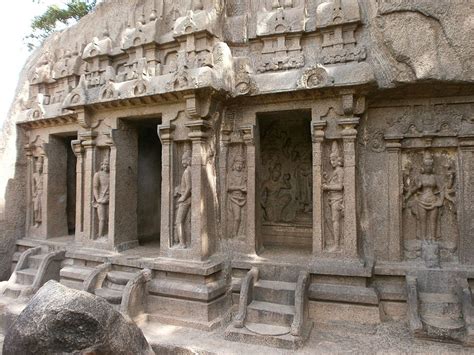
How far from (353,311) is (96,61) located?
7.50 meters

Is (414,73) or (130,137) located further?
(130,137)

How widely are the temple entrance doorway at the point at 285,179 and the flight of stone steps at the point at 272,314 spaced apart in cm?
209

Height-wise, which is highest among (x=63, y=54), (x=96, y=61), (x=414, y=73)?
(x=63, y=54)

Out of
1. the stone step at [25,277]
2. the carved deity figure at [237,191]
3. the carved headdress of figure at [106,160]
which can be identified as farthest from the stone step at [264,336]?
the stone step at [25,277]

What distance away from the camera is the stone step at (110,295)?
20.2 feet

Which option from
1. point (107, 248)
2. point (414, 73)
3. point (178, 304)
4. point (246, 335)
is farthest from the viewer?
point (107, 248)

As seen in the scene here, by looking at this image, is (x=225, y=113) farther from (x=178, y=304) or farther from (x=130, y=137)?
(x=178, y=304)

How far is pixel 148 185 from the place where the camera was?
28.8ft

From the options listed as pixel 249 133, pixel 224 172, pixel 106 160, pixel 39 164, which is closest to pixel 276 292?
pixel 224 172

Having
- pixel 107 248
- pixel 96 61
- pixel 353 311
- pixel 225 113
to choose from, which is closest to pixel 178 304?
pixel 107 248

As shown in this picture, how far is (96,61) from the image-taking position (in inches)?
322

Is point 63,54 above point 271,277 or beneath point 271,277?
above

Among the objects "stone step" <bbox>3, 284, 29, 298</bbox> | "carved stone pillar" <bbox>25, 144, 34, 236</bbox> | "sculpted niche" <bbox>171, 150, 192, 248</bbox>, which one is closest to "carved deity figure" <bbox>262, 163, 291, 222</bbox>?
"sculpted niche" <bbox>171, 150, 192, 248</bbox>

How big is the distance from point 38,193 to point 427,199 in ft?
29.2
